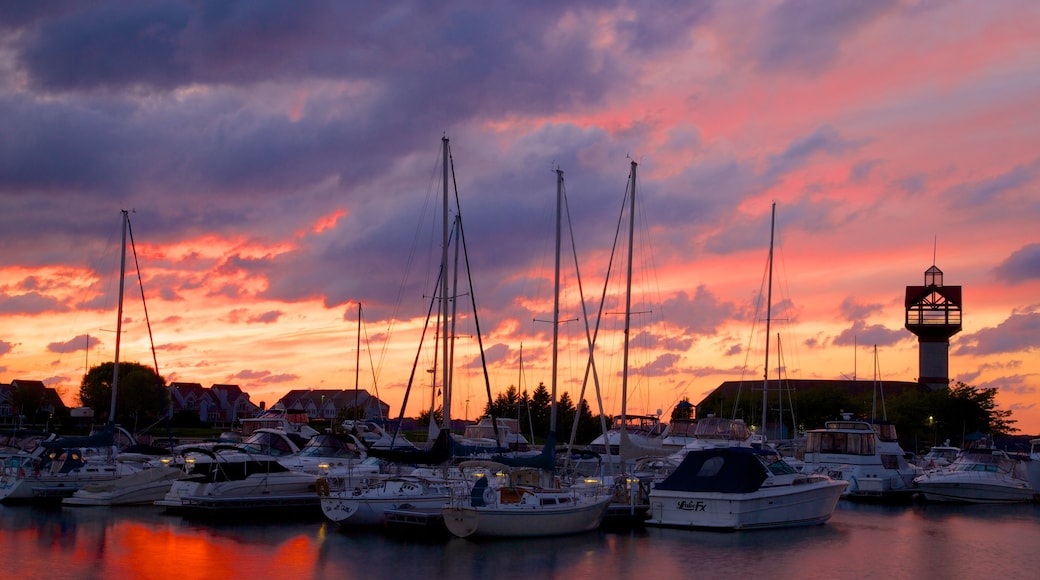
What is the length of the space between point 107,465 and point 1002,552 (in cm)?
2919

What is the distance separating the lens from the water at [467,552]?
75.5ft

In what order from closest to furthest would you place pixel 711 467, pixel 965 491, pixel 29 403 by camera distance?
pixel 711 467 < pixel 965 491 < pixel 29 403

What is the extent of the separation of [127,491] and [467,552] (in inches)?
590

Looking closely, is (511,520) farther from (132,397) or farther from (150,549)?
(132,397)

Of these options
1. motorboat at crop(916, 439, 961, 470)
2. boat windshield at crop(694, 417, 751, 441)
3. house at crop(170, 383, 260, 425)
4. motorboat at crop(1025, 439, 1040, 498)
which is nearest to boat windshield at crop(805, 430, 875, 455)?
boat windshield at crop(694, 417, 751, 441)

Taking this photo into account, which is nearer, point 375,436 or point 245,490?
point 245,490

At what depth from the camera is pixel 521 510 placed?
2742cm

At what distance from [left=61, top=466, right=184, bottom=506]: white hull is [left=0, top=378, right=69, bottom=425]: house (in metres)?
83.7

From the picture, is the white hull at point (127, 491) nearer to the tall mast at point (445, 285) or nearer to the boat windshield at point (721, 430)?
the tall mast at point (445, 285)

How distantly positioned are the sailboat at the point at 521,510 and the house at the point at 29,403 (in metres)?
96.3

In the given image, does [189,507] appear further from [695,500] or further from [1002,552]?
[1002,552]

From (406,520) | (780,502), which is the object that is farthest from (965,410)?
(406,520)

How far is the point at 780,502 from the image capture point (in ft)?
103

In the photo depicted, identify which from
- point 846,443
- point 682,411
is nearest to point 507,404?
point 682,411
